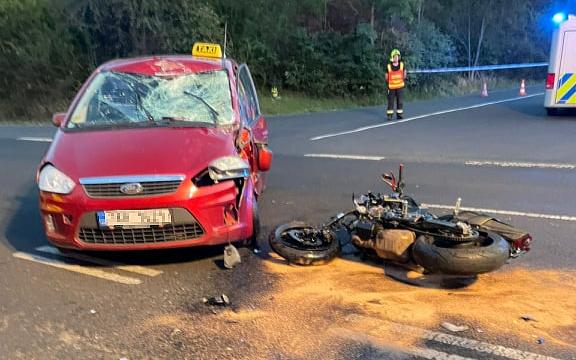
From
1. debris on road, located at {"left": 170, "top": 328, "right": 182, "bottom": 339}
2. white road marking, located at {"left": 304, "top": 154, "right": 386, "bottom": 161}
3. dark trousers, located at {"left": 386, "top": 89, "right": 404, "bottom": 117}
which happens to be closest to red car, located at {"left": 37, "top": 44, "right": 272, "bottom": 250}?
debris on road, located at {"left": 170, "top": 328, "right": 182, "bottom": 339}

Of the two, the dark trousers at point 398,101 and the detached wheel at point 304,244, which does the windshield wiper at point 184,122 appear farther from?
the dark trousers at point 398,101

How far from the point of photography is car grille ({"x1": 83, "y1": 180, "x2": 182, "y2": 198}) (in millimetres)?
4512

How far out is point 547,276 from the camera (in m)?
4.66

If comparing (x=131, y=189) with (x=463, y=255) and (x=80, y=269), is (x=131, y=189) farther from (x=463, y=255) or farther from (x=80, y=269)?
(x=463, y=255)

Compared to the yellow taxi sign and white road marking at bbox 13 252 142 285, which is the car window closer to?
the yellow taxi sign

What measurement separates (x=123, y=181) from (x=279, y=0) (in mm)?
22336

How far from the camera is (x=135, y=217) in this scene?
4.50 meters

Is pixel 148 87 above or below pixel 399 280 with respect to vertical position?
above

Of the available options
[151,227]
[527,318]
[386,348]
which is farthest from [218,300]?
[527,318]

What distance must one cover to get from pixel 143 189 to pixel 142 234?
14.3 inches

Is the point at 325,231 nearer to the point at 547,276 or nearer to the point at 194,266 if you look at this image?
the point at 194,266

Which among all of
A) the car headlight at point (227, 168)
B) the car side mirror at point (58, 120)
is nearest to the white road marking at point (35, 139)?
the car side mirror at point (58, 120)

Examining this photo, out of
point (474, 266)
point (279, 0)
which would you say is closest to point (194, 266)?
point (474, 266)

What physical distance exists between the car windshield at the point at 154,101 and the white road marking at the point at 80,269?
1258mm
